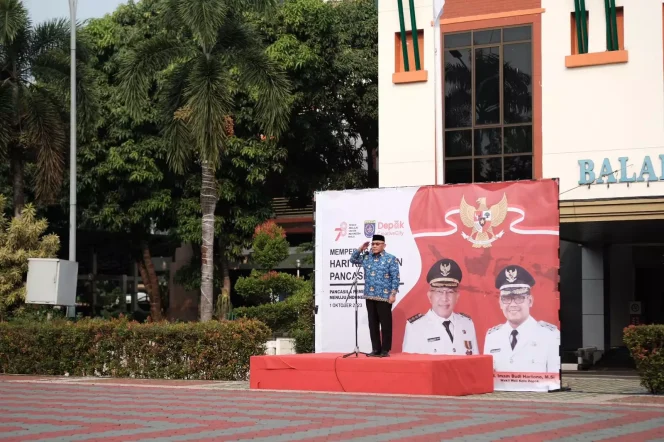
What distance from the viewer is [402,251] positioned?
17750mm

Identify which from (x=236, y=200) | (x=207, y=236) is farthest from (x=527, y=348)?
(x=236, y=200)

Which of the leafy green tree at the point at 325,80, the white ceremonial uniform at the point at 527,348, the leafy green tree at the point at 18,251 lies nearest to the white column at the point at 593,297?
the leafy green tree at the point at 325,80

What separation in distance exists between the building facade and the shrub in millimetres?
7728

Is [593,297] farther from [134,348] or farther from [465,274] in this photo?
[134,348]

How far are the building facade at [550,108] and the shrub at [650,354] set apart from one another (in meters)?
7.73

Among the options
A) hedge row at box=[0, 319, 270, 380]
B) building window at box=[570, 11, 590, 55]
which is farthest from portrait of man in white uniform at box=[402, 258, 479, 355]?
building window at box=[570, 11, 590, 55]

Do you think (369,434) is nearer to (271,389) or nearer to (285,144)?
(271,389)

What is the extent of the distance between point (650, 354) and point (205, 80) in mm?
13265

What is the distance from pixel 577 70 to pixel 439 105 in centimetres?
352

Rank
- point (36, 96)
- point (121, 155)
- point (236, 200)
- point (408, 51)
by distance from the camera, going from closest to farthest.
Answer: point (408, 51) → point (36, 96) → point (121, 155) → point (236, 200)

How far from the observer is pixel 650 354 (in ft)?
51.4

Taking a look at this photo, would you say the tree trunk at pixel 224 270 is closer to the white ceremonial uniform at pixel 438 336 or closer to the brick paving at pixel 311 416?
the white ceremonial uniform at pixel 438 336

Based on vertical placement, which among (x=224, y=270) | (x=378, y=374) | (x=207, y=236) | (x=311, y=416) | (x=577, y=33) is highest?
(x=577, y=33)

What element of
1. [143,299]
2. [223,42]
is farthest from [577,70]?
[143,299]
